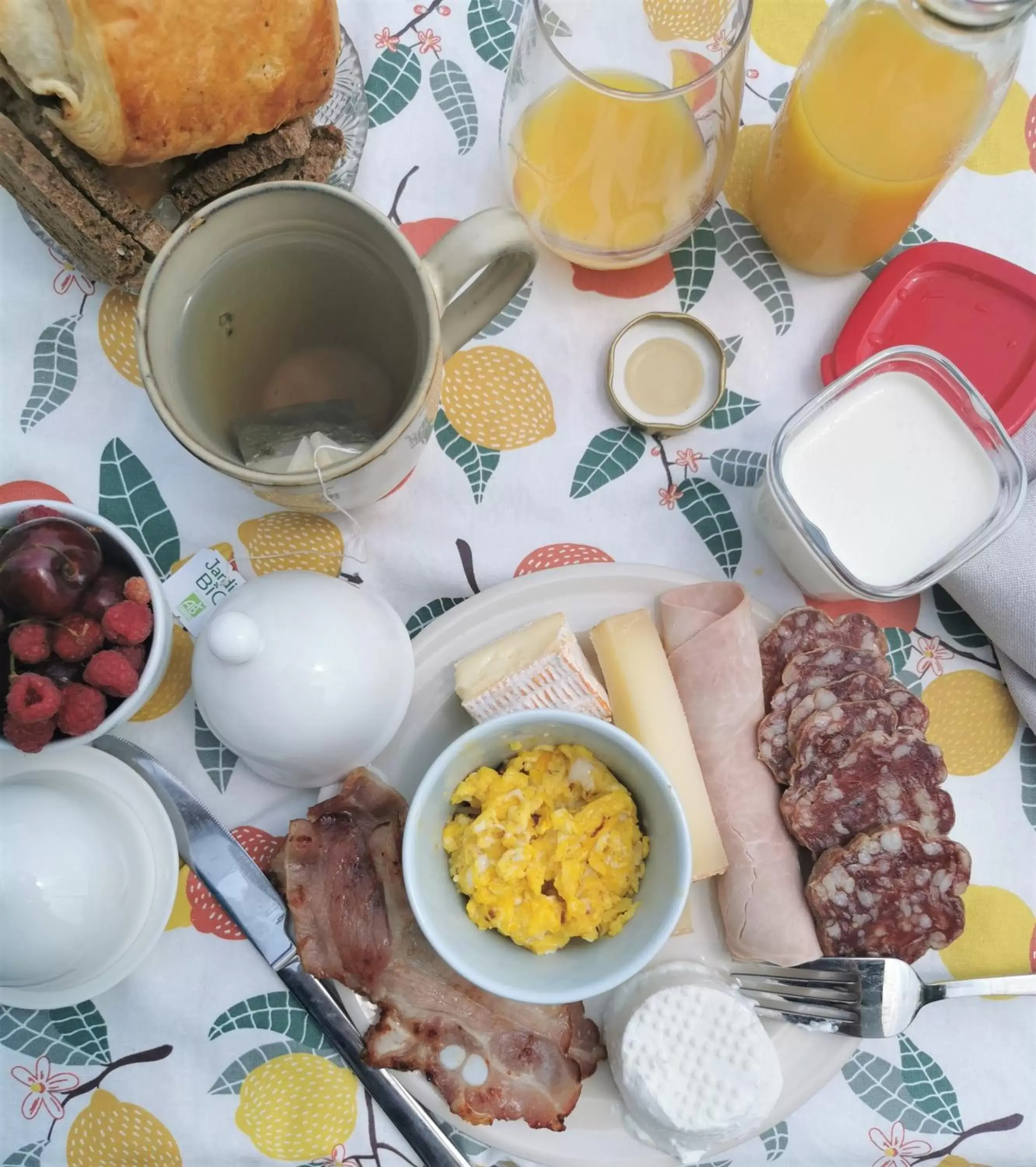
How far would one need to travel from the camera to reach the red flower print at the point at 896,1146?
1.00 m

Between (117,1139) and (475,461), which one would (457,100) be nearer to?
(475,461)

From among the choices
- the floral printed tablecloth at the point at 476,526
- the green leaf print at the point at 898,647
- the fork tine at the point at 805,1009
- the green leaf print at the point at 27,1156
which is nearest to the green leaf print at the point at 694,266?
the floral printed tablecloth at the point at 476,526

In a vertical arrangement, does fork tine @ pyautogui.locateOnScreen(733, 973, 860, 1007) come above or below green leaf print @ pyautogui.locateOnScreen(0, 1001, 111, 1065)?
above

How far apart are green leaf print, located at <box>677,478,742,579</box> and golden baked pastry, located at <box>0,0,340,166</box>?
1.90 feet

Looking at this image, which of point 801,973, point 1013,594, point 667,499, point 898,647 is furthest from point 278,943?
point 1013,594

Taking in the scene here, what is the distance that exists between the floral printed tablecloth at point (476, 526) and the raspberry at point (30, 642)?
0.65 feet

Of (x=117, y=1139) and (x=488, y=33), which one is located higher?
(x=488, y=33)

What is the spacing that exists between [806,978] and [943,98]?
855mm

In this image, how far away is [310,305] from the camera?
0.88m

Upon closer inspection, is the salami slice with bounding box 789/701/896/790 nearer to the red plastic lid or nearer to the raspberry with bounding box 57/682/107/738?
the red plastic lid

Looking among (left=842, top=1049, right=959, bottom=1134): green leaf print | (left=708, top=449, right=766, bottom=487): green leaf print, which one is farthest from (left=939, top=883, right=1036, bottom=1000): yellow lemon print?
(left=708, top=449, right=766, bottom=487): green leaf print

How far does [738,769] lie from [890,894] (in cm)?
19

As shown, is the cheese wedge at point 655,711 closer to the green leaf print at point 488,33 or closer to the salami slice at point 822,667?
the salami slice at point 822,667

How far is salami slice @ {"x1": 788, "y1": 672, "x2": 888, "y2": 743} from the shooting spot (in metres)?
0.96
